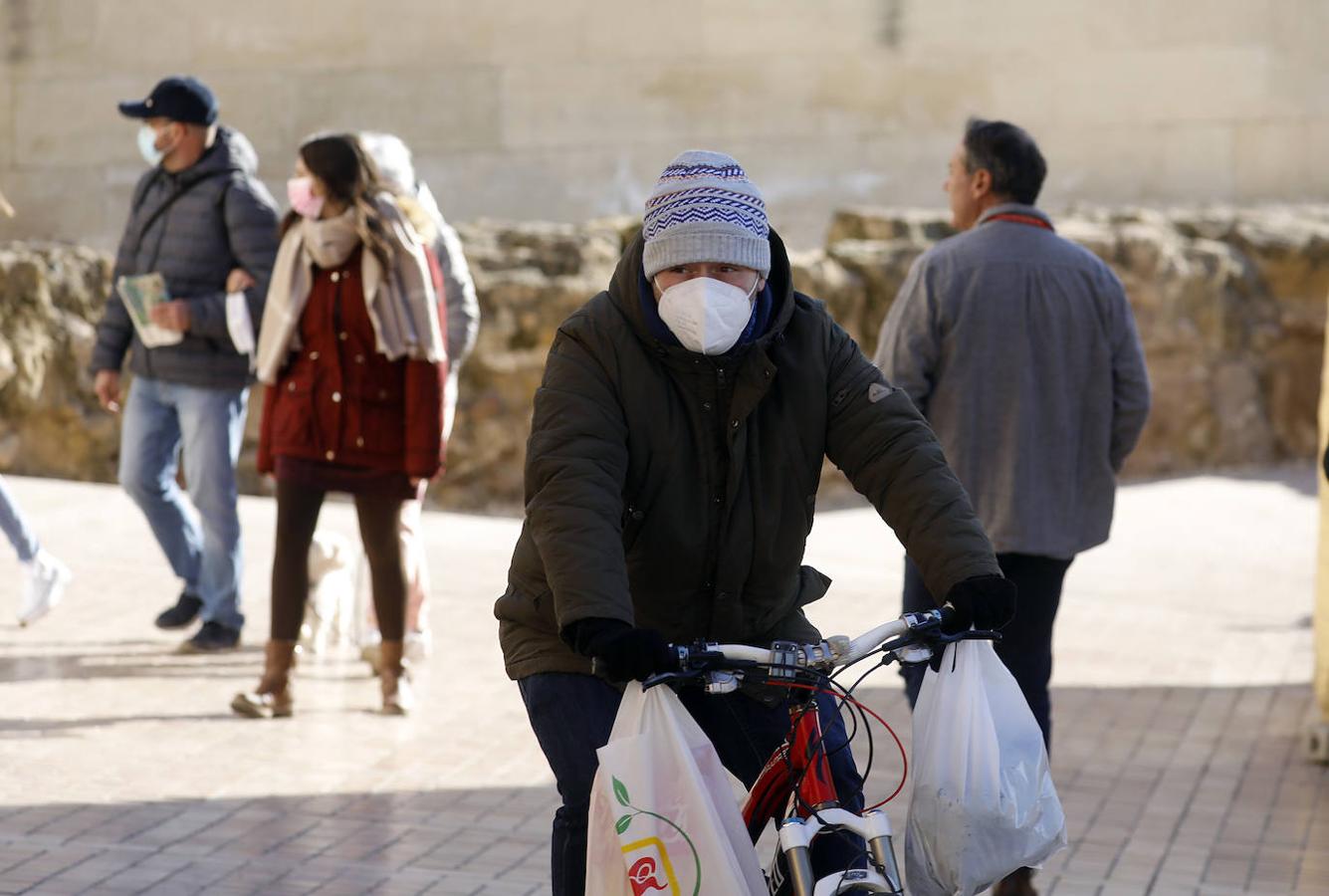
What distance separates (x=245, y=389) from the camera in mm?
7676

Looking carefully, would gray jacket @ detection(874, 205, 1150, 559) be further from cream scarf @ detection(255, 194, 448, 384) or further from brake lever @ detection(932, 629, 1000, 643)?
brake lever @ detection(932, 629, 1000, 643)

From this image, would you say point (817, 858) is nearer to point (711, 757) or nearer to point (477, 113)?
point (711, 757)

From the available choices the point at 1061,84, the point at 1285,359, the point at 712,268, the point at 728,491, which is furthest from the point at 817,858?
the point at 1061,84

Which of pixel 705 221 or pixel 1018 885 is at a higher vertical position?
pixel 705 221

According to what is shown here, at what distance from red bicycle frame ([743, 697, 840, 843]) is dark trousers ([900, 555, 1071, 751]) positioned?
Answer: 1925mm

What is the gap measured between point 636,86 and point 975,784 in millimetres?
13365

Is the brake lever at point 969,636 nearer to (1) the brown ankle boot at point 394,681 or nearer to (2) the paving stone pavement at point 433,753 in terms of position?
(2) the paving stone pavement at point 433,753

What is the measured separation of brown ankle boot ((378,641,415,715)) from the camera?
6762mm

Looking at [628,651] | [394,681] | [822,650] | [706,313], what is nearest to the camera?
[628,651]

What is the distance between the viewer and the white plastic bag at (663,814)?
10.3 feet

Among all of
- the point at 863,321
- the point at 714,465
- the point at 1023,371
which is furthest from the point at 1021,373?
the point at 863,321

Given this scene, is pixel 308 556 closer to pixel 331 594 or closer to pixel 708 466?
pixel 331 594

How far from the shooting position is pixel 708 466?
3.44 metres

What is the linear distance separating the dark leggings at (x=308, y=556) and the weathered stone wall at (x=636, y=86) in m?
9.55
